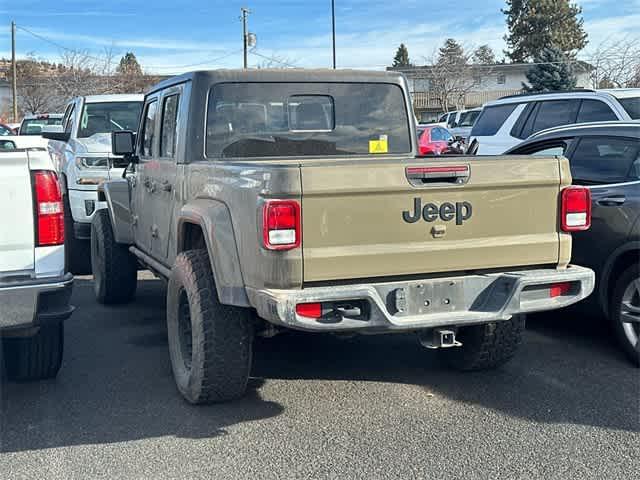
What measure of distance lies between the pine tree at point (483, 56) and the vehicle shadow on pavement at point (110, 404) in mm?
50602

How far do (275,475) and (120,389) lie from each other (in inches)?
65.2

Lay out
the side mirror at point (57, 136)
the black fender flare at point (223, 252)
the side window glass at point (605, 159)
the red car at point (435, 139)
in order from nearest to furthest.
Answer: the black fender flare at point (223, 252), the side window glass at point (605, 159), the side mirror at point (57, 136), the red car at point (435, 139)

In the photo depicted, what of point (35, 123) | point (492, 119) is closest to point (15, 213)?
point (492, 119)

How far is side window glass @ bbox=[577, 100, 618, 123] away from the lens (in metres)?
9.88

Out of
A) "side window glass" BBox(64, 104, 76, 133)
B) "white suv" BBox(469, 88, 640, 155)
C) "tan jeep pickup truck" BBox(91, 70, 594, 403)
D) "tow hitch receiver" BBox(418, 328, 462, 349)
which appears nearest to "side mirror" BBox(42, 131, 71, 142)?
"side window glass" BBox(64, 104, 76, 133)

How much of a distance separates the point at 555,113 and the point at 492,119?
4.64 ft

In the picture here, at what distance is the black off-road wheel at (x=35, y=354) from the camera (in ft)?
15.7

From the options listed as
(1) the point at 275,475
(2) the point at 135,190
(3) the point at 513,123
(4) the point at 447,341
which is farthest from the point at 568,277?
(3) the point at 513,123

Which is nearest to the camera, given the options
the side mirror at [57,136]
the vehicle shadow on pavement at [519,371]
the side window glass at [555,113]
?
the vehicle shadow on pavement at [519,371]

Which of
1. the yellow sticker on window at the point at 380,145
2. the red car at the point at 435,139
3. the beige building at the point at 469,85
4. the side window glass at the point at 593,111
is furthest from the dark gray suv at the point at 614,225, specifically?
the beige building at the point at 469,85

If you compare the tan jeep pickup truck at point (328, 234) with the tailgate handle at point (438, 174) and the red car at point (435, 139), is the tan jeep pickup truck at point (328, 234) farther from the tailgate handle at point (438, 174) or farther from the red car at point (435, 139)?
the red car at point (435, 139)

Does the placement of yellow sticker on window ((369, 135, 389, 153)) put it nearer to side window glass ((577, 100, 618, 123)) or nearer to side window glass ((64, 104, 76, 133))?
side window glass ((577, 100, 618, 123))

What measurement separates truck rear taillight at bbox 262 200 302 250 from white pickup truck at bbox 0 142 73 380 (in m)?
1.27

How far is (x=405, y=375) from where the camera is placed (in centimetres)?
524
